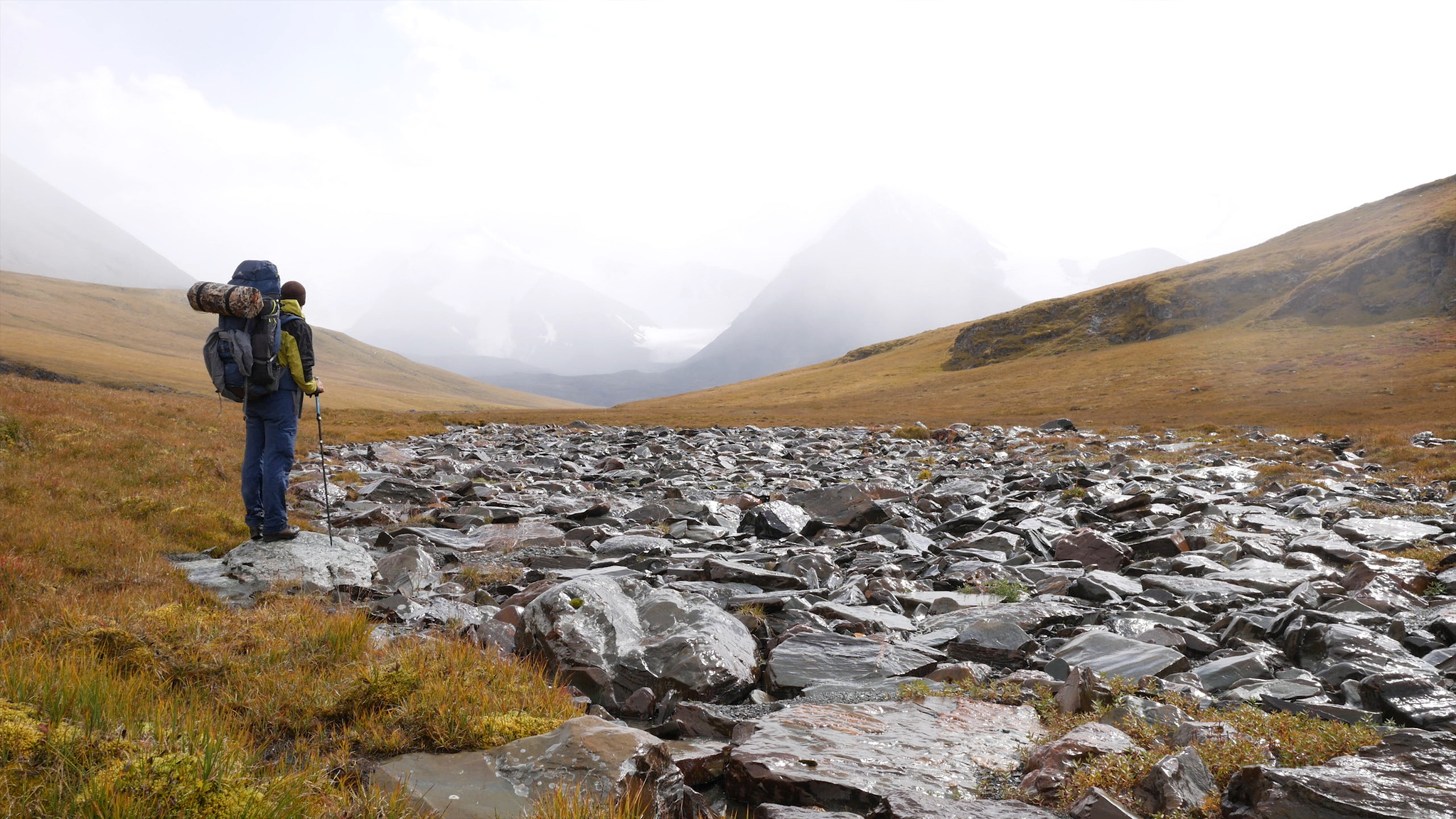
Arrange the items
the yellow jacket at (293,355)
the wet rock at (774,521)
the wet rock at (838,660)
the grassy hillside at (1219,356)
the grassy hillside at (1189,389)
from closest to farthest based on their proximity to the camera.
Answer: the wet rock at (838,660) < the yellow jacket at (293,355) < the wet rock at (774,521) < the grassy hillside at (1189,389) < the grassy hillside at (1219,356)

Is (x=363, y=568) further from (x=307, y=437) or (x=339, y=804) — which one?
(x=307, y=437)

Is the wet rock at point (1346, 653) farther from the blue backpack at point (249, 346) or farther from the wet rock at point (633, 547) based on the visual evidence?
the blue backpack at point (249, 346)

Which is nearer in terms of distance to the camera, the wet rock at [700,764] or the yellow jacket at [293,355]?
the wet rock at [700,764]

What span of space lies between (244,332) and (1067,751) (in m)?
11.4

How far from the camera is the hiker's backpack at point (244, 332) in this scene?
32.8 feet

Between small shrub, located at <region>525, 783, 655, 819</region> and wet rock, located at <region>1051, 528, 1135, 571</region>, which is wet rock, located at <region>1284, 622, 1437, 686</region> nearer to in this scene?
wet rock, located at <region>1051, 528, 1135, 571</region>

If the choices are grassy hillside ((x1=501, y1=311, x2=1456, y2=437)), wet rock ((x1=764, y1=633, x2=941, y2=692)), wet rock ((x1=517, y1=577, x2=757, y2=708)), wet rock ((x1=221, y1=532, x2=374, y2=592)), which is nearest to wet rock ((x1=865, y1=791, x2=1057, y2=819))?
wet rock ((x1=764, y1=633, x2=941, y2=692))

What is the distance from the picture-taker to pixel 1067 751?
457 cm

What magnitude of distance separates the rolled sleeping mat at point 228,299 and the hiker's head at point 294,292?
881 mm

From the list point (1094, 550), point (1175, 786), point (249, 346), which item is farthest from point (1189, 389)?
point (249, 346)

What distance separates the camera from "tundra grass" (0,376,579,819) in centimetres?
326

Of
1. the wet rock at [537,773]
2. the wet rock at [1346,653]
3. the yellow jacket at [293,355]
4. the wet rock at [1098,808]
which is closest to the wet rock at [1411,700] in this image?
the wet rock at [1346,653]

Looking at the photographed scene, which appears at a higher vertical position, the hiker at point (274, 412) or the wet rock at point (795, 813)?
the hiker at point (274, 412)

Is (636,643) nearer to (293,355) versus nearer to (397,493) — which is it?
(293,355)
